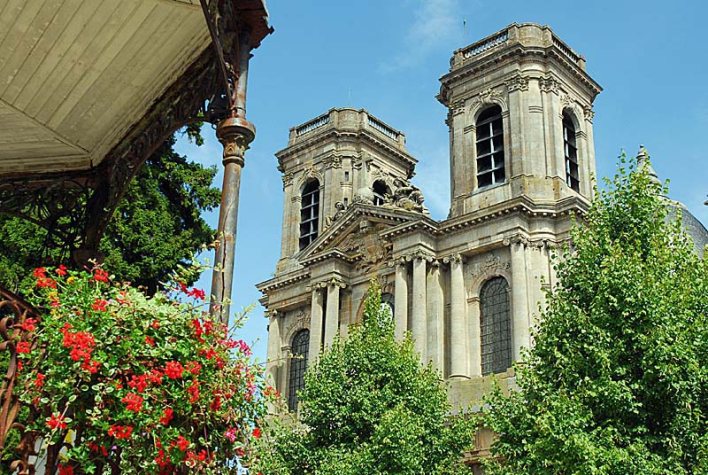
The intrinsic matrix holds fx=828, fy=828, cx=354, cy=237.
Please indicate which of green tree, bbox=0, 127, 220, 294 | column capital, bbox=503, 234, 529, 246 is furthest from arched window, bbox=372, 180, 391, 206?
green tree, bbox=0, 127, 220, 294

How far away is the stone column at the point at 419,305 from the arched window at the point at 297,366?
6.98 meters

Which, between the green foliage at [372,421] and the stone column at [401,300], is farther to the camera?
the stone column at [401,300]

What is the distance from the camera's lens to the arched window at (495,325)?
28.3 meters

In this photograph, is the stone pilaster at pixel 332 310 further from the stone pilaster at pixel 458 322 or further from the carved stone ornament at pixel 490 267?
the carved stone ornament at pixel 490 267

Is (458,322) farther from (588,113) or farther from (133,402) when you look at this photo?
(133,402)

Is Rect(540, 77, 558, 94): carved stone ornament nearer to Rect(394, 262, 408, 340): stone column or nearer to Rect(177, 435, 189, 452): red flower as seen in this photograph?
Rect(394, 262, 408, 340): stone column

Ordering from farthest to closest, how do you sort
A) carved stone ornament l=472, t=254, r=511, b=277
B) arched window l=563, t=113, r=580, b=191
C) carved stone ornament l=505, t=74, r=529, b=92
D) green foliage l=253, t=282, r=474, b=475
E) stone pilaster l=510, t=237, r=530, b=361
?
1. arched window l=563, t=113, r=580, b=191
2. carved stone ornament l=505, t=74, r=529, b=92
3. carved stone ornament l=472, t=254, r=511, b=277
4. stone pilaster l=510, t=237, r=530, b=361
5. green foliage l=253, t=282, r=474, b=475

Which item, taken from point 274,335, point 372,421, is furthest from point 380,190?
point 372,421

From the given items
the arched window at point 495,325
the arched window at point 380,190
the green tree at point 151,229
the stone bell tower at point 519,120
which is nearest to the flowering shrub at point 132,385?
the green tree at point 151,229

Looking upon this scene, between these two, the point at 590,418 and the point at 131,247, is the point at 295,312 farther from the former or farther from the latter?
the point at 590,418

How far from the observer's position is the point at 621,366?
14.8 metres

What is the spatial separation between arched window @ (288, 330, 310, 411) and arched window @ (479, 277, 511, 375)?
345 inches

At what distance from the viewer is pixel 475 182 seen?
105 ft

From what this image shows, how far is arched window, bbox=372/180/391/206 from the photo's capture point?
39531mm
